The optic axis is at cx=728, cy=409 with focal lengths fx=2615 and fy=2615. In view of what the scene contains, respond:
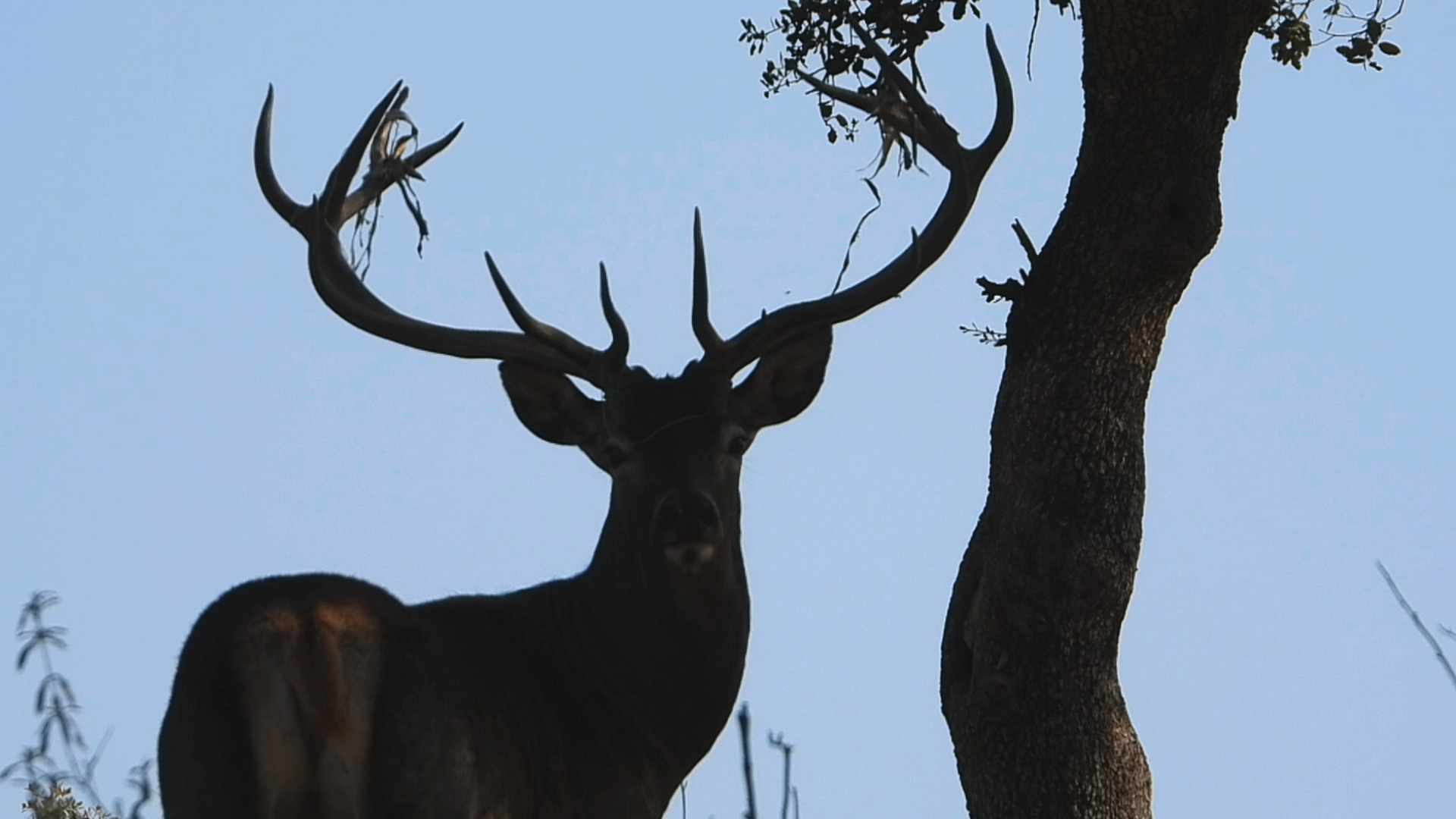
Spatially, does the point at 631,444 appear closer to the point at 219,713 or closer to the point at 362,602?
the point at 362,602

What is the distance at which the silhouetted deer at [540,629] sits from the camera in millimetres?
7145

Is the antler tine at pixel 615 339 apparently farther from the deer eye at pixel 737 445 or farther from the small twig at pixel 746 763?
the small twig at pixel 746 763

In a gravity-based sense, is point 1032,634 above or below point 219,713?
above

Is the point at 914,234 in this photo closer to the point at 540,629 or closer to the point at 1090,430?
the point at 1090,430

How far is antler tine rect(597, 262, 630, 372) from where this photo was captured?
9.15m

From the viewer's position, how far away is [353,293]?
952 cm

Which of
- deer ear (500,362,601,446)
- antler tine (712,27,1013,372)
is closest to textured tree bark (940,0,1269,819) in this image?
antler tine (712,27,1013,372)

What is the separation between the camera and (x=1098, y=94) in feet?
29.7

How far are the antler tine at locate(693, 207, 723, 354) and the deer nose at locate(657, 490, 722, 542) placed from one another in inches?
32.0

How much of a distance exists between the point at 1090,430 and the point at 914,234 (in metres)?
1.17

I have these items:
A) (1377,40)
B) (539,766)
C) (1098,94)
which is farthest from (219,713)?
(1377,40)

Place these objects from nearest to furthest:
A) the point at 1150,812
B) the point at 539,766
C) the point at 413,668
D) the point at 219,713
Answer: the point at 219,713, the point at 413,668, the point at 539,766, the point at 1150,812

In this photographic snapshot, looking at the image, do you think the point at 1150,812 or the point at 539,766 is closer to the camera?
the point at 539,766

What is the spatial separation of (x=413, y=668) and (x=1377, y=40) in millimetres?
4739
